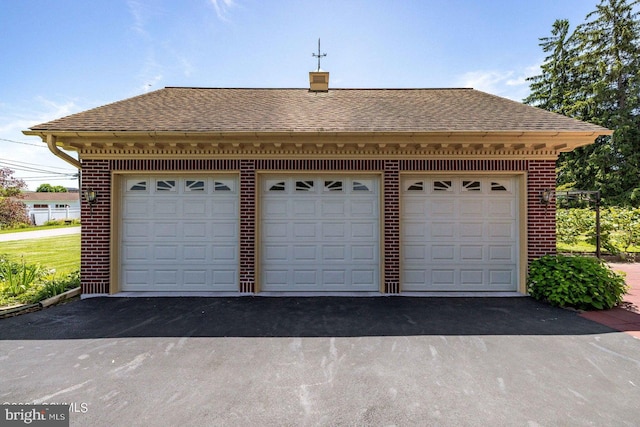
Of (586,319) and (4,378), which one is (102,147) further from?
(586,319)

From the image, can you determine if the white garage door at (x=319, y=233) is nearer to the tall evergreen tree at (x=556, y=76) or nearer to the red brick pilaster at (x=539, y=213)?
the red brick pilaster at (x=539, y=213)

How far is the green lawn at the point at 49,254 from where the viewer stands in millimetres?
8484

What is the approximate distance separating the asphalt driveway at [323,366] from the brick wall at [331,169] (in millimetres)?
1106

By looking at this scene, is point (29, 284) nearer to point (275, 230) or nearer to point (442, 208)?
point (275, 230)

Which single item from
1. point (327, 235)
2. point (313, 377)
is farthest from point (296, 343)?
point (327, 235)

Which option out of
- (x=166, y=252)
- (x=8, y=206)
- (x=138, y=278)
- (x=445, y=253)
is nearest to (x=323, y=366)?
(x=445, y=253)

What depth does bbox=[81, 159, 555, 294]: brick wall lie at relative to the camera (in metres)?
5.88

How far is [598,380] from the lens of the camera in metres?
2.98

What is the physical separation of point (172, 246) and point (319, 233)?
3139 mm

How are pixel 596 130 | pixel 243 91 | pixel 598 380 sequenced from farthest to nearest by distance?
pixel 243 91
pixel 596 130
pixel 598 380

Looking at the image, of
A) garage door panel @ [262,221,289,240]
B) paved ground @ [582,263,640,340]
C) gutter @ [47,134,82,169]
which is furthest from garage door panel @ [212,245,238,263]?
paved ground @ [582,263,640,340]

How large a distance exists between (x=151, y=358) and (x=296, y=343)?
1.76m

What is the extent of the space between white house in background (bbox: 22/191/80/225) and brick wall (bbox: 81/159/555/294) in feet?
93.8

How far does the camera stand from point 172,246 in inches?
240
